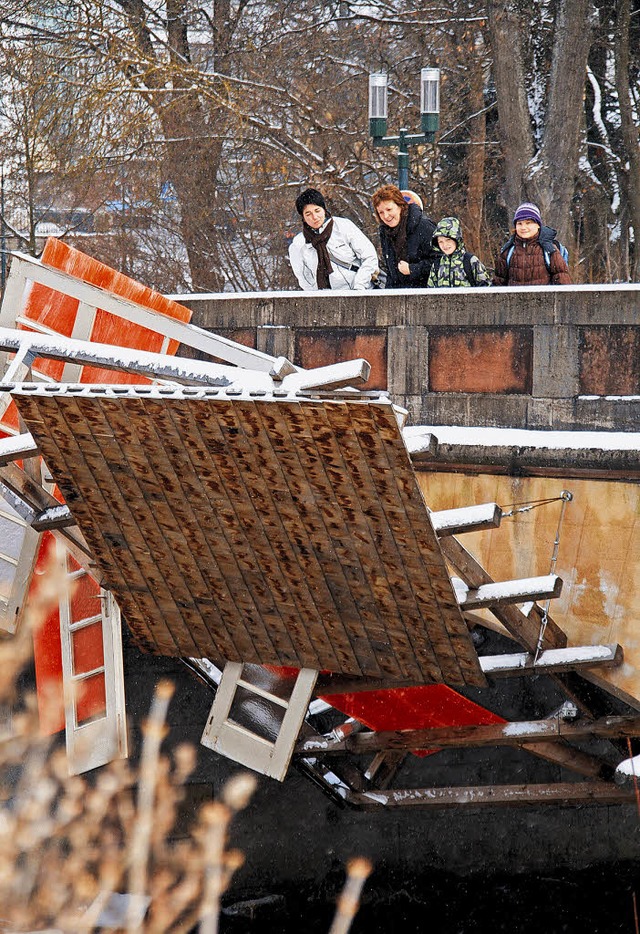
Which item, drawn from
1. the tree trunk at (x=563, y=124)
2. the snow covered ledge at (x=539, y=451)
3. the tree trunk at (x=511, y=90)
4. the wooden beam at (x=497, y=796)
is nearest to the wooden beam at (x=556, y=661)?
the snow covered ledge at (x=539, y=451)

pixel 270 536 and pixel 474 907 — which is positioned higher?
pixel 270 536

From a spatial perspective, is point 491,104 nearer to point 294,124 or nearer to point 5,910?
point 294,124

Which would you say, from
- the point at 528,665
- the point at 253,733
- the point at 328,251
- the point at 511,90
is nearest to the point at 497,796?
the point at 528,665

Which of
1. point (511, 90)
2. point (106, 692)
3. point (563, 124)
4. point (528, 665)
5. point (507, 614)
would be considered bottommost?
point (106, 692)

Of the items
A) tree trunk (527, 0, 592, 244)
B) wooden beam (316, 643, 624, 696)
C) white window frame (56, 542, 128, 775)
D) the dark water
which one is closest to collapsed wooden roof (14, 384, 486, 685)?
wooden beam (316, 643, 624, 696)

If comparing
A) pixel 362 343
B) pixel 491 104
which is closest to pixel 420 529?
pixel 362 343

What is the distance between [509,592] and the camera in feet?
22.1

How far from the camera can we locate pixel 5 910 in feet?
20.7

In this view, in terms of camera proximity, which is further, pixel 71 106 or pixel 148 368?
pixel 71 106

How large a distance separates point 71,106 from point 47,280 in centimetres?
671

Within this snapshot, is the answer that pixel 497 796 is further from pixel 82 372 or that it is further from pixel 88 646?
pixel 82 372

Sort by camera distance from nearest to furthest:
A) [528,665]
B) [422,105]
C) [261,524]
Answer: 1. [261,524]
2. [528,665]
3. [422,105]

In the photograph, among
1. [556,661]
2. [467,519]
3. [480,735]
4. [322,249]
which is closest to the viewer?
[467,519]

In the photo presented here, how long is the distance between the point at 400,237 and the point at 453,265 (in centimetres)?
42
